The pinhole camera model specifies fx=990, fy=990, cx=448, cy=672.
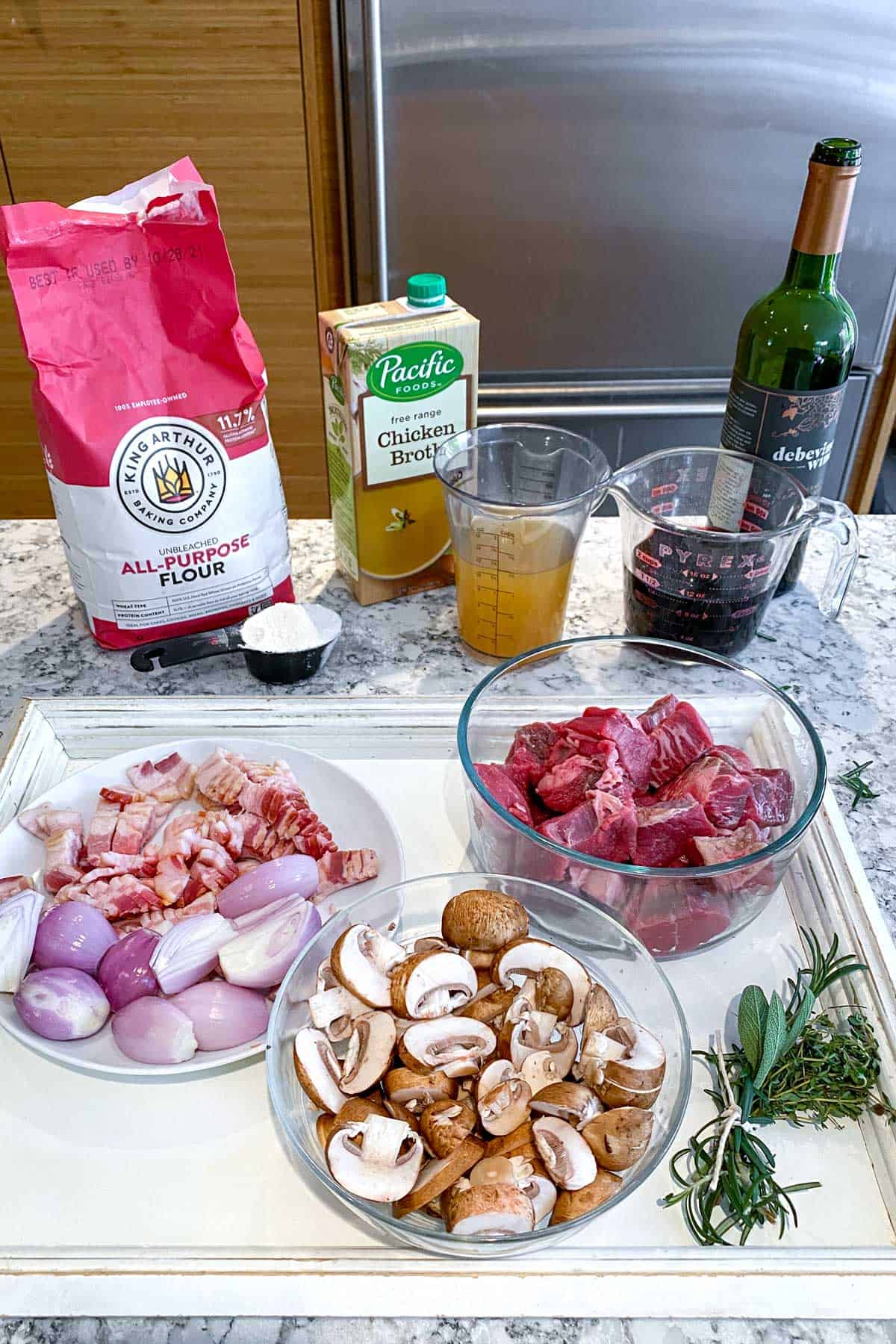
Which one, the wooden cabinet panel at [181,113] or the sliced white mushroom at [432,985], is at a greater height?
the wooden cabinet panel at [181,113]

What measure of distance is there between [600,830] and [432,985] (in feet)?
0.59

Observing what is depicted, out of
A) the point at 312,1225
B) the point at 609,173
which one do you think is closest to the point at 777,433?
the point at 312,1225

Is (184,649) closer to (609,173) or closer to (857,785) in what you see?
(857,785)

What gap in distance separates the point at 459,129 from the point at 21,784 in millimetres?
1604

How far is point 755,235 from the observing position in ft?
6.80

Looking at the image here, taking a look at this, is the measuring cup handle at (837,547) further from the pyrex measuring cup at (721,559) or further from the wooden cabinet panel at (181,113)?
the wooden cabinet panel at (181,113)

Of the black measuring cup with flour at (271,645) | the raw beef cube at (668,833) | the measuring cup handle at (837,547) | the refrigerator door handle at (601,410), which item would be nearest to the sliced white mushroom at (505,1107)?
the raw beef cube at (668,833)

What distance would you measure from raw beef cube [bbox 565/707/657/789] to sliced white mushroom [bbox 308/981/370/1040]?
30 cm

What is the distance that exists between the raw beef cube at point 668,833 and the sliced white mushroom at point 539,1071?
0.18 m

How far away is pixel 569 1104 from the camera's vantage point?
0.59 m

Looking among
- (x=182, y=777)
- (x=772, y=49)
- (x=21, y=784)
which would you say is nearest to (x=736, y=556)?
(x=182, y=777)

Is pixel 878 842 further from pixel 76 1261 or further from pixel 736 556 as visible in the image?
pixel 76 1261

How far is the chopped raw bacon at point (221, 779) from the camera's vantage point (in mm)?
887

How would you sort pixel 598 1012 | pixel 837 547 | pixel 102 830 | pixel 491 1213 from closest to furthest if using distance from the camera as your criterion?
pixel 491 1213
pixel 598 1012
pixel 102 830
pixel 837 547
